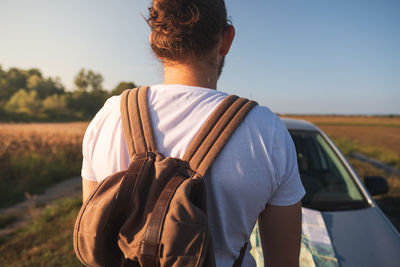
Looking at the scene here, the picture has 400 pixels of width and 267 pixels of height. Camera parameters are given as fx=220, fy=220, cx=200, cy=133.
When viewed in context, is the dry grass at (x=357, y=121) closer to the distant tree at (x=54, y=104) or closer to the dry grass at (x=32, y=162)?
the dry grass at (x=32, y=162)

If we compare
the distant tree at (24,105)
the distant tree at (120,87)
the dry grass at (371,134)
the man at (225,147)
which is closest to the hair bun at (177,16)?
the man at (225,147)

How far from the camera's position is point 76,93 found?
37938 mm

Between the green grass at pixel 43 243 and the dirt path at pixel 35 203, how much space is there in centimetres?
25

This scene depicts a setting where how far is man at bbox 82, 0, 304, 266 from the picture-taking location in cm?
74

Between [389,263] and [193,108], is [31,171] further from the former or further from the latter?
[389,263]

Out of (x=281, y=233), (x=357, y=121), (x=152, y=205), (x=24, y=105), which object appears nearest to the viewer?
(x=152, y=205)

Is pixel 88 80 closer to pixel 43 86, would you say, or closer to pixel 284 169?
pixel 43 86

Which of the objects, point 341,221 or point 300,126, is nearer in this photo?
point 341,221

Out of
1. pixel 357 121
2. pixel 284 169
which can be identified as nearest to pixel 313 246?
pixel 284 169

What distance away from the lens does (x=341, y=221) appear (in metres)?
1.80

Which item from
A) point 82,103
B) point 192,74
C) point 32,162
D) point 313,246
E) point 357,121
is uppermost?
point 192,74

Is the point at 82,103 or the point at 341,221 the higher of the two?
the point at 341,221

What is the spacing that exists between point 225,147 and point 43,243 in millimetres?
3388

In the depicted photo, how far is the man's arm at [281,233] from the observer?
0.88m
